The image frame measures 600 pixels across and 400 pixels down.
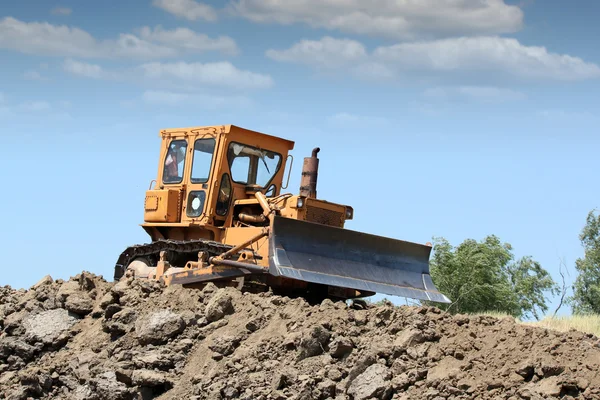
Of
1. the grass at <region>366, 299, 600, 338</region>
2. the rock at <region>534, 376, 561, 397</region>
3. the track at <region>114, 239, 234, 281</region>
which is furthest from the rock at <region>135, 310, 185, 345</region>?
the grass at <region>366, 299, 600, 338</region>

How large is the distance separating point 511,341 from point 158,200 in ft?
25.3

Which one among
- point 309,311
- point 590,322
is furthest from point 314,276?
point 590,322

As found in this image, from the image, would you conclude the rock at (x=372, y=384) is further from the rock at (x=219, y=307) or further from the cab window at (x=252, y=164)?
the cab window at (x=252, y=164)

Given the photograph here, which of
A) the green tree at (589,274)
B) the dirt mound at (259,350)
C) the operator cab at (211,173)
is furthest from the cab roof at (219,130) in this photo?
the green tree at (589,274)

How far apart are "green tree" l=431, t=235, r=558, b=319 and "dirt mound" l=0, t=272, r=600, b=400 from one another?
12121 mm

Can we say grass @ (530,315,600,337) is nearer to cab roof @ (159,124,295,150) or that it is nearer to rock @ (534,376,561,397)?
cab roof @ (159,124,295,150)

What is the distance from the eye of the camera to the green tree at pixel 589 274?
89.9ft

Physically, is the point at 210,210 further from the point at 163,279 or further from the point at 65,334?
the point at 65,334

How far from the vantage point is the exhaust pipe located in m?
14.3

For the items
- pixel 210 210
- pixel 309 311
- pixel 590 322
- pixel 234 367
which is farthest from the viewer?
pixel 590 322

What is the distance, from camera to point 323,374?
9383 millimetres

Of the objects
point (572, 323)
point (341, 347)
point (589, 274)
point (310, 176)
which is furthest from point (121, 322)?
point (589, 274)

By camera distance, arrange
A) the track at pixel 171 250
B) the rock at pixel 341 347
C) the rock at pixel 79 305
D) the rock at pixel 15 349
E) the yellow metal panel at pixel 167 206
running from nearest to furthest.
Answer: the rock at pixel 341 347 < the rock at pixel 15 349 < the rock at pixel 79 305 < the track at pixel 171 250 < the yellow metal panel at pixel 167 206

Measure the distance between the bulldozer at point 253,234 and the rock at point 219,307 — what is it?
118 centimetres
